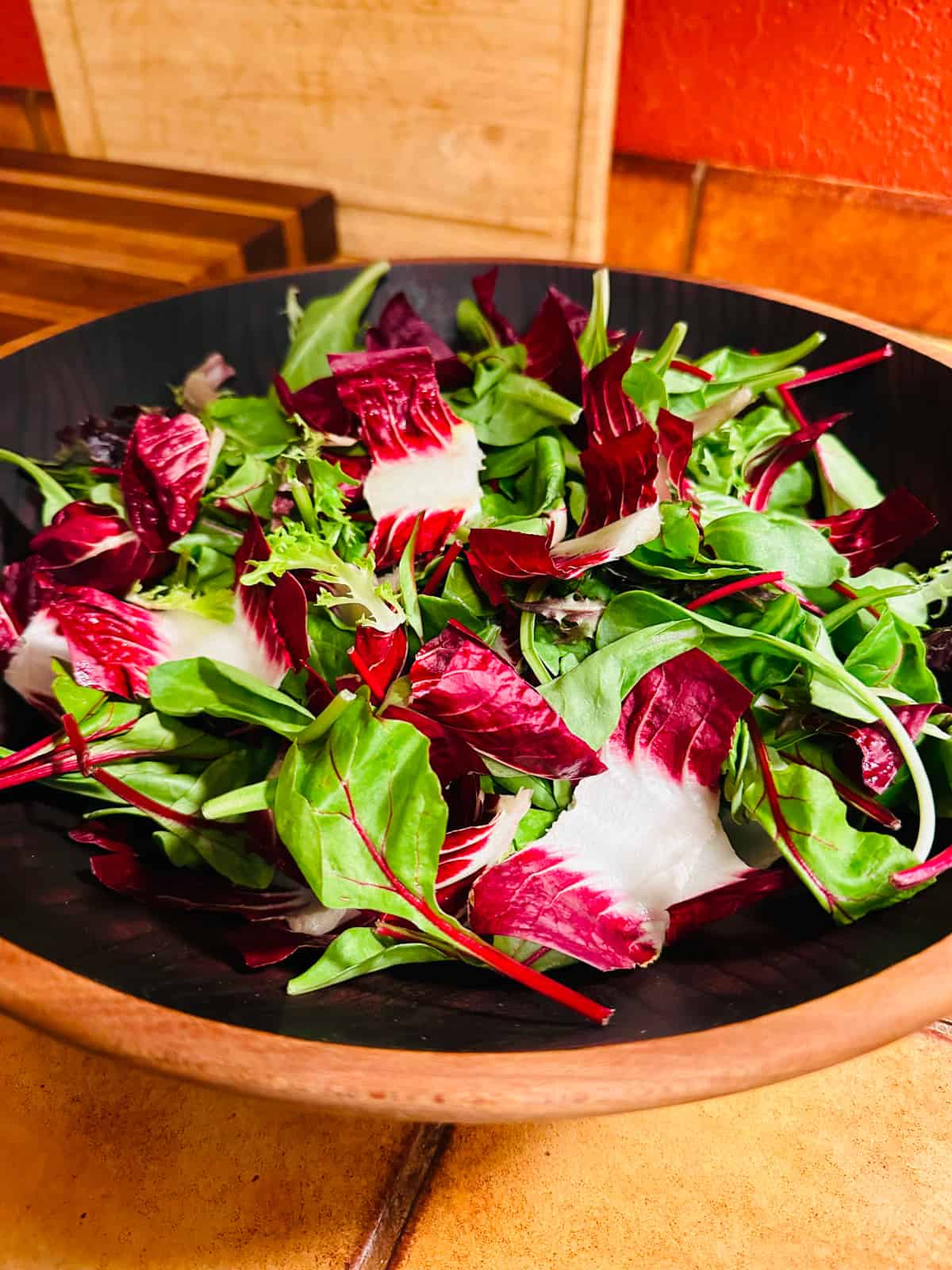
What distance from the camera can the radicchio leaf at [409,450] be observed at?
1.40ft

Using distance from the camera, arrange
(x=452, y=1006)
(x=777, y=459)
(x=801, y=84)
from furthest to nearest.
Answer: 1. (x=801, y=84)
2. (x=777, y=459)
3. (x=452, y=1006)

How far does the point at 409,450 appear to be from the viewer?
0.46 metres

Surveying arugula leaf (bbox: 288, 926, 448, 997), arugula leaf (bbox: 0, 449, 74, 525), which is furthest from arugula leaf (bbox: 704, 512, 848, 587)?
arugula leaf (bbox: 0, 449, 74, 525)

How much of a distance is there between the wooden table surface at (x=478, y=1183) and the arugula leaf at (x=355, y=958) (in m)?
0.07

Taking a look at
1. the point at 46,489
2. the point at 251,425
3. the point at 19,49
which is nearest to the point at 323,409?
the point at 251,425

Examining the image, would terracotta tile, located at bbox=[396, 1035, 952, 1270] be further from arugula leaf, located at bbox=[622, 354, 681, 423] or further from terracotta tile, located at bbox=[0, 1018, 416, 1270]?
arugula leaf, located at bbox=[622, 354, 681, 423]

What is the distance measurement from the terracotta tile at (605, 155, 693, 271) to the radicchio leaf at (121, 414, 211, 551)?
0.54 m

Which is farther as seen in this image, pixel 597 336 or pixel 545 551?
pixel 597 336

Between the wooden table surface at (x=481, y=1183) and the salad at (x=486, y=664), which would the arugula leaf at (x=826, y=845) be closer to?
the salad at (x=486, y=664)

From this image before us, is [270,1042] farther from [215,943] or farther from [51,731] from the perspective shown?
[51,731]

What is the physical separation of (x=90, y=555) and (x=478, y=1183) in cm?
33

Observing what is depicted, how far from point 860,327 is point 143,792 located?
1.49 ft

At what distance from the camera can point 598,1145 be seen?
38 centimetres

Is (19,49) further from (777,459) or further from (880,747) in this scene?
(880,747)
